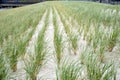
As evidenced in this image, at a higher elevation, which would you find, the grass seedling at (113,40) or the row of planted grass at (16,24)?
the grass seedling at (113,40)

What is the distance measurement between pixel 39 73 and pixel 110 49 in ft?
3.71

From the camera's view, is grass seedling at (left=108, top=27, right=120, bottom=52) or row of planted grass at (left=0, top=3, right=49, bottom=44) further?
row of planted grass at (left=0, top=3, right=49, bottom=44)

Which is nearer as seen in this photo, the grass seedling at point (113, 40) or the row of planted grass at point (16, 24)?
the grass seedling at point (113, 40)

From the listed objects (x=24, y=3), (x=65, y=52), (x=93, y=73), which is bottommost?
(x=24, y=3)

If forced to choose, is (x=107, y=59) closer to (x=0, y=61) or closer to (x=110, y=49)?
(x=110, y=49)

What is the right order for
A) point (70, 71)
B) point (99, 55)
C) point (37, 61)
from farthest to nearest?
1. point (99, 55)
2. point (37, 61)
3. point (70, 71)

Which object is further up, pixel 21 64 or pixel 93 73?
pixel 93 73

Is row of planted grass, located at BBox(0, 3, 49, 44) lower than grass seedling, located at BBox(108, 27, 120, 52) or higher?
lower

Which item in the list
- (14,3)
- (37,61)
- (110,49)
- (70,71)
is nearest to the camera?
(70,71)

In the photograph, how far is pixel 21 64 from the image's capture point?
9.26 feet

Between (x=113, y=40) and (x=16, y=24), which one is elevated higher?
(x=113, y=40)

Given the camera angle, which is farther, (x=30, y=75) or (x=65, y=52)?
(x=65, y=52)

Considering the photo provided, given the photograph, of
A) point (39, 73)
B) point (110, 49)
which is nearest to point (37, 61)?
point (39, 73)

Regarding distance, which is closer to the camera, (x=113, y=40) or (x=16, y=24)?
(x=113, y=40)
